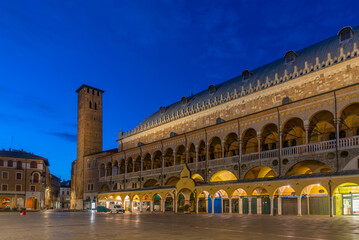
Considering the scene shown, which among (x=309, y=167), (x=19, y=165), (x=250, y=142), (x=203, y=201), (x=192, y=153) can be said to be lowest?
(x=203, y=201)

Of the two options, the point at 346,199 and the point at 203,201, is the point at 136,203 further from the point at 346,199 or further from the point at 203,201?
the point at 346,199

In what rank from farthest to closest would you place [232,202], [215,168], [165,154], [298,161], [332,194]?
1. [165,154]
2. [215,168]
3. [232,202]
4. [298,161]
5. [332,194]

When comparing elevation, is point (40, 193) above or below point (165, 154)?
below

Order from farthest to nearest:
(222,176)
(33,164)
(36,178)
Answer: (33,164) → (36,178) → (222,176)

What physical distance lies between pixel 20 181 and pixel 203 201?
5176 centimetres

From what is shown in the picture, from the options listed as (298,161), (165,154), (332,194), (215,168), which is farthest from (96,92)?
(332,194)

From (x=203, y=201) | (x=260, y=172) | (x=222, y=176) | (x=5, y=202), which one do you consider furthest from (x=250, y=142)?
(x=5, y=202)

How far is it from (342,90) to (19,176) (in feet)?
225

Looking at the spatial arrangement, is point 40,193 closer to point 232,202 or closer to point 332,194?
point 232,202

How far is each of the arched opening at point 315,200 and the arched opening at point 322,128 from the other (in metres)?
7.26

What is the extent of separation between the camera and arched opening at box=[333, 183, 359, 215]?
28.4m

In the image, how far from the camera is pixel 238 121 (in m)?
40.6

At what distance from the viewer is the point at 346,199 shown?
94.7 feet

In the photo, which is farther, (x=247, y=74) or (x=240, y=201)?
(x=247, y=74)
